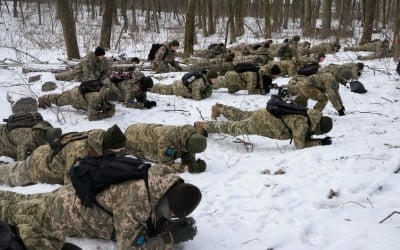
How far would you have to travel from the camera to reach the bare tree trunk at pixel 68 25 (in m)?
11.4

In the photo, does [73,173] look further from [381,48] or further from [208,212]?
[381,48]

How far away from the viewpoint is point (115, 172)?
3.13 meters

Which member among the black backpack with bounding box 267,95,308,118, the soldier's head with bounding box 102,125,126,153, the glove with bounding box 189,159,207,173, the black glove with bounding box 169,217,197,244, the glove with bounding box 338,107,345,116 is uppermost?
the soldier's head with bounding box 102,125,126,153

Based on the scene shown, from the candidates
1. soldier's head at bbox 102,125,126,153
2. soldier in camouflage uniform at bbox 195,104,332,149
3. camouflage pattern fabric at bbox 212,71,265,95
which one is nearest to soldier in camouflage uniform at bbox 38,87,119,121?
soldier in camouflage uniform at bbox 195,104,332,149

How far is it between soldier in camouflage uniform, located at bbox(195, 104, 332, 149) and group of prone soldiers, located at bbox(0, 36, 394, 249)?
0.05 ft

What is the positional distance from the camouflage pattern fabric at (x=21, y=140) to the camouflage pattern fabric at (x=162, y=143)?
1.24m

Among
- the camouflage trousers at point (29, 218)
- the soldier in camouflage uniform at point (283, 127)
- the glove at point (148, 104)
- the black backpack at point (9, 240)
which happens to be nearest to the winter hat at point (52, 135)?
the camouflage trousers at point (29, 218)

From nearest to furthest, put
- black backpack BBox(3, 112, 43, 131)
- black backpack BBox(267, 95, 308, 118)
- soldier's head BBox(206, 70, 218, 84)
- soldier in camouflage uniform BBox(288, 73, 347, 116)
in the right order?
black backpack BBox(267, 95, 308, 118)
black backpack BBox(3, 112, 43, 131)
soldier in camouflage uniform BBox(288, 73, 347, 116)
soldier's head BBox(206, 70, 218, 84)

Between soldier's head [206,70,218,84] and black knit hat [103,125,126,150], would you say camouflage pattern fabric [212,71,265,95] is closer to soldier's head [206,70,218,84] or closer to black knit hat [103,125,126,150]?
soldier's head [206,70,218,84]

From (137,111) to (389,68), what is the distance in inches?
293

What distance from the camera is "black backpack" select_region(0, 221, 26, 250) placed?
2.62 metres

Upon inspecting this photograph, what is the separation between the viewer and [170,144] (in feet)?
16.8

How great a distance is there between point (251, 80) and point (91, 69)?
3.69 meters

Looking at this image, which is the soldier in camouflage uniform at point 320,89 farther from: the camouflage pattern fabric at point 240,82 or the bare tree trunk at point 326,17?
the bare tree trunk at point 326,17
